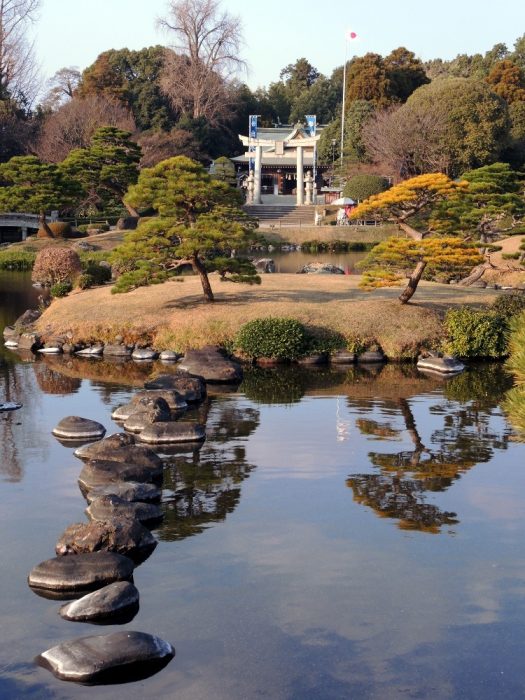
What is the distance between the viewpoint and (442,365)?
2297 centimetres

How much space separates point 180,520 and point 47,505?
2102 mm

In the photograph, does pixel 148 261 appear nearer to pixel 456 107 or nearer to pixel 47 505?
pixel 47 505

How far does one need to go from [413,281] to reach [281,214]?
46.0 metres

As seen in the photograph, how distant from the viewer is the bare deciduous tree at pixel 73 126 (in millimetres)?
65000

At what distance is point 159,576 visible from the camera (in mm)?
11250

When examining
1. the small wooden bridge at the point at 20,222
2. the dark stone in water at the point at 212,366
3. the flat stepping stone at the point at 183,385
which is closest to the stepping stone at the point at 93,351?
the dark stone in water at the point at 212,366

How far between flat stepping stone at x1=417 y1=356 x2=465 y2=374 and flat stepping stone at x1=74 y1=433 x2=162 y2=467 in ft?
32.5

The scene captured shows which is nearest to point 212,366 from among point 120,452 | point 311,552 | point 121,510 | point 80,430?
point 80,430

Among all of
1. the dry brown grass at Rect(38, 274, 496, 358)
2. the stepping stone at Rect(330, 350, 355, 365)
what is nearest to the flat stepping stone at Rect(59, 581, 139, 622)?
the dry brown grass at Rect(38, 274, 496, 358)

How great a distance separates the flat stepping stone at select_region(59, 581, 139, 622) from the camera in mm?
10117

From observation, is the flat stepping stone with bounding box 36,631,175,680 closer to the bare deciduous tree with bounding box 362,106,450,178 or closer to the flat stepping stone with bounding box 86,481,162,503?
the flat stepping stone with bounding box 86,481,162,503

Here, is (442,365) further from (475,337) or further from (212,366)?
(212,366)

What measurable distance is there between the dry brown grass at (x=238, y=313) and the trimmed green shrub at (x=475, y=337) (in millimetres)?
486

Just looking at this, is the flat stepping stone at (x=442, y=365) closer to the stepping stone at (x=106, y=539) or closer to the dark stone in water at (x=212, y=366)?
the dark stone in water at (x=212, y=366)
